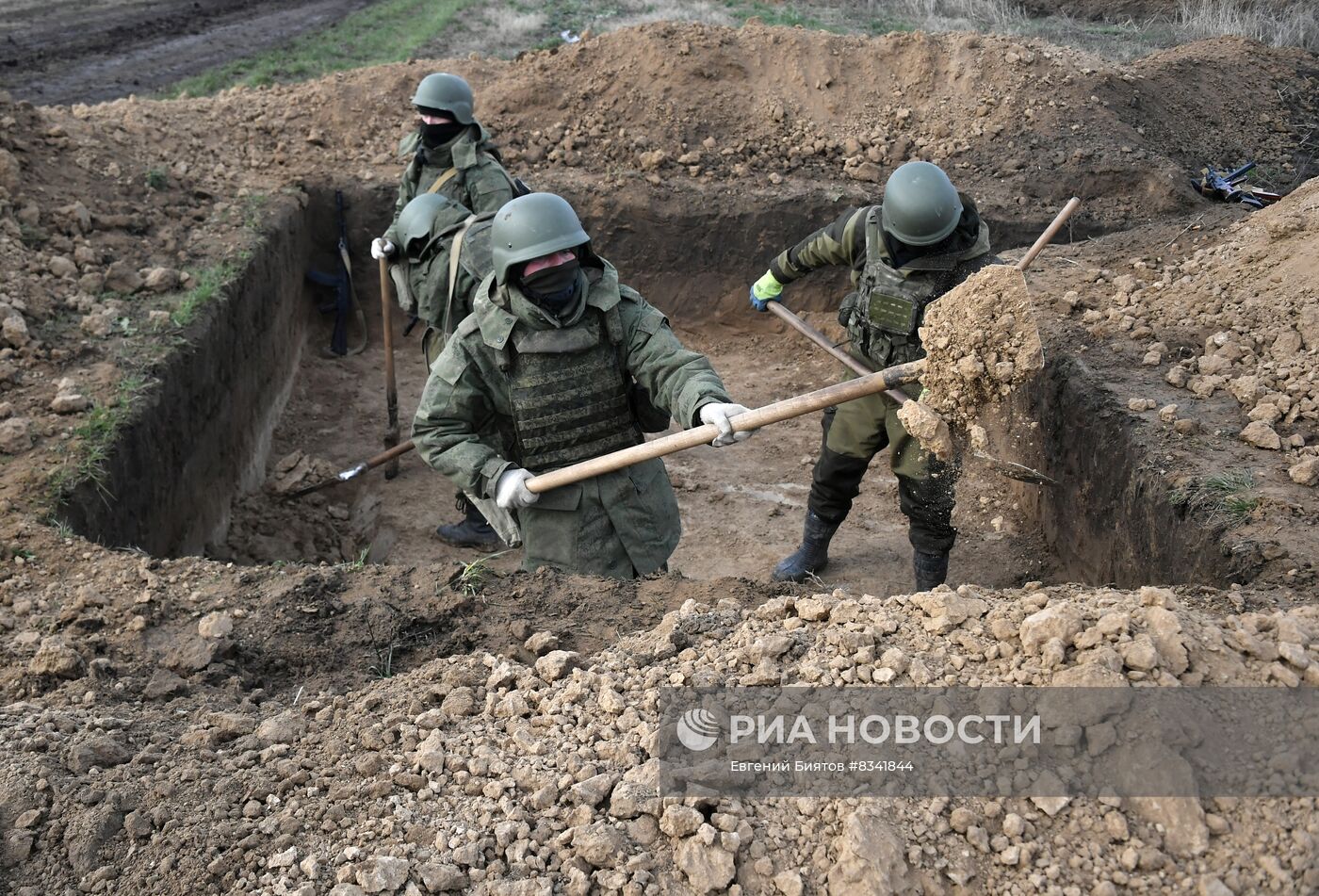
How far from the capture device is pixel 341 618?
4164 millimetres

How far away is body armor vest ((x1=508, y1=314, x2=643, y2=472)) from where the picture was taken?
430 centimetres

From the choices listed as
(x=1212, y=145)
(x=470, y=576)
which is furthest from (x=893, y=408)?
(x=1212, y=145)

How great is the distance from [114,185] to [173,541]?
345 centimetres

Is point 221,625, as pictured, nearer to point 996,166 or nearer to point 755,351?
point 755,351

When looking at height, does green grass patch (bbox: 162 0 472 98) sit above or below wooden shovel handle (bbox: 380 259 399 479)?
above

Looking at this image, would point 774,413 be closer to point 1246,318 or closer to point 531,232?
point 531,232

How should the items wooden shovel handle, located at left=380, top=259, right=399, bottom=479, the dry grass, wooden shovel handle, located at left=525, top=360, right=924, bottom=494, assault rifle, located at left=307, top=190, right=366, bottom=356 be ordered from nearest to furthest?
1. wooden shovel handle, located at left=525, top=360, right=924, bottom=494
2. wooden shovel handle, located at left=380, top=259, right=399, bottom=479
3. assault rifle, located at left=307, top=190, right=366, bottom=356
4. the dry grass

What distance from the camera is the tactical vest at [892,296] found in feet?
16.6

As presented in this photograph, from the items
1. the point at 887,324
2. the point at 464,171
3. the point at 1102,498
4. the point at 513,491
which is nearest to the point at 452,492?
the point at 464,171

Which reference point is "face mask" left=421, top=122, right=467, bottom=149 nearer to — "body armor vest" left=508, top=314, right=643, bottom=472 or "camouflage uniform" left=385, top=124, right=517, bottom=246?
"camouflage uniform" left=385, top=124, right=517, bottom=246

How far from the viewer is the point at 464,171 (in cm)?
670

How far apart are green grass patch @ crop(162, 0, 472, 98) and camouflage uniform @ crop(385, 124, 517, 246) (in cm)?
808

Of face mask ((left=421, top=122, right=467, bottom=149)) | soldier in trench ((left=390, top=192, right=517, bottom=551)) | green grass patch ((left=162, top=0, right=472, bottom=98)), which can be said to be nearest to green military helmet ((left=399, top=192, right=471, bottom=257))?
soldier in trench ((left=390, top=192, right=517, bottom=551))

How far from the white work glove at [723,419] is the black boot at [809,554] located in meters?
2.13
